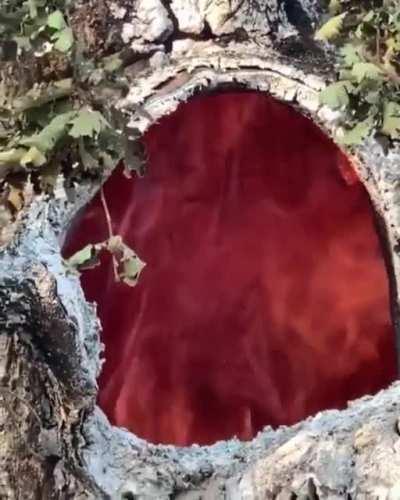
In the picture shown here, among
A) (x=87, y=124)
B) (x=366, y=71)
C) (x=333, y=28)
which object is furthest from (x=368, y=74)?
(x=87, y=124)

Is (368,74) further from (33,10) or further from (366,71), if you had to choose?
(33,10)

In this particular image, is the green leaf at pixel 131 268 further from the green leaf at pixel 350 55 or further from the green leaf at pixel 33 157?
the green leaf at pixel 350 55

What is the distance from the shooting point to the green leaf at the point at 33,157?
50.7 inches

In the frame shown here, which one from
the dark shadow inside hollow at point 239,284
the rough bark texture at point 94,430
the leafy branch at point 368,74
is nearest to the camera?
the rough bark texture at point 94,430

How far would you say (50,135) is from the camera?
1280mm

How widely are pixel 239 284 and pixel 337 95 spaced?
1.67ft

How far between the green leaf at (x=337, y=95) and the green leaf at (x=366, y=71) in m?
0.02

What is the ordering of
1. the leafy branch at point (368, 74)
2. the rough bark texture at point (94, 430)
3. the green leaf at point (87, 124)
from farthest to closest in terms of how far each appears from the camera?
the leafy branch at point (368, 74) < the green leaf at point (87, 124) < the rough bark texture at point (94, 430)

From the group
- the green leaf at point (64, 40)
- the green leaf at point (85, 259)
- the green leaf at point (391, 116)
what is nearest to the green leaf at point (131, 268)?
the green leaf at point (85, 259)

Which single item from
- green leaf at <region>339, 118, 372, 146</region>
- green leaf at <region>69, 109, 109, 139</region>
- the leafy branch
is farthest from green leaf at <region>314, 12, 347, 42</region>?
green leaf at <region>69, 109, 109, 139</region>

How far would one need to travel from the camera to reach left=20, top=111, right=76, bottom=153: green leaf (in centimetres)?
128

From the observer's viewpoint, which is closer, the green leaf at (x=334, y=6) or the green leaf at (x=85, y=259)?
the green leaf at (x=85, y=259)

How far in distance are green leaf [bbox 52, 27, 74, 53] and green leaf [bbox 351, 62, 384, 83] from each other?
37 cm

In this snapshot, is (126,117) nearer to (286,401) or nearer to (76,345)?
(76,345)
